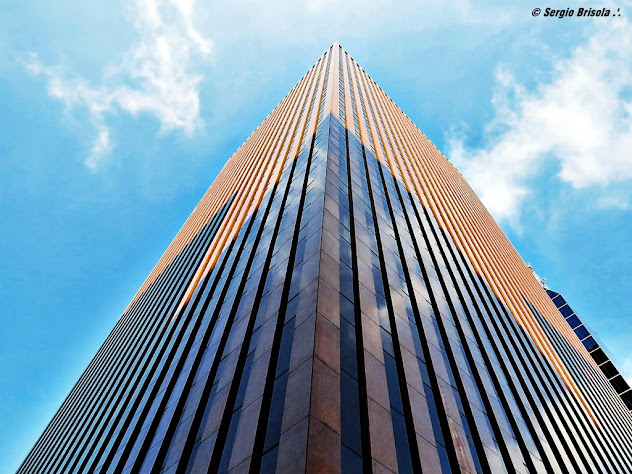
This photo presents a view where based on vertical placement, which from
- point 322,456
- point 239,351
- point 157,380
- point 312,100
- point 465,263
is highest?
point 312,100

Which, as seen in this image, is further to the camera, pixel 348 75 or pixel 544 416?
pixel 348 75

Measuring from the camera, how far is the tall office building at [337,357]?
11414 mm

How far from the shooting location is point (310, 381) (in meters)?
10.8

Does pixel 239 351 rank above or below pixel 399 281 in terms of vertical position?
below

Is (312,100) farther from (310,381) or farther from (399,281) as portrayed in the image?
(310,381)

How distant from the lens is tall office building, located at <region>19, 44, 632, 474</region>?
37.4ft

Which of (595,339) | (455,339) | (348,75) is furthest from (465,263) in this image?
(595,339)

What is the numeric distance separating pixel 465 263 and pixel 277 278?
22.9 meters

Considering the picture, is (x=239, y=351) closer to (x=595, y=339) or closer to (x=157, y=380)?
(x=157, y=380)

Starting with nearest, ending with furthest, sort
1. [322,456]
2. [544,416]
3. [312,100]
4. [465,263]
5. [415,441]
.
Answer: [322,456], [415,441], [544,416], [465,263], [312,100]

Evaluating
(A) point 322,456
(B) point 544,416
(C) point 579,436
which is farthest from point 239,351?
(C) point 579,436

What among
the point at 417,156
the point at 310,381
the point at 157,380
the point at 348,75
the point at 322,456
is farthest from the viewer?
the point at 348,75

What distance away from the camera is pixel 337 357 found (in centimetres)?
1224

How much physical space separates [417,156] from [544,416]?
37.2m
